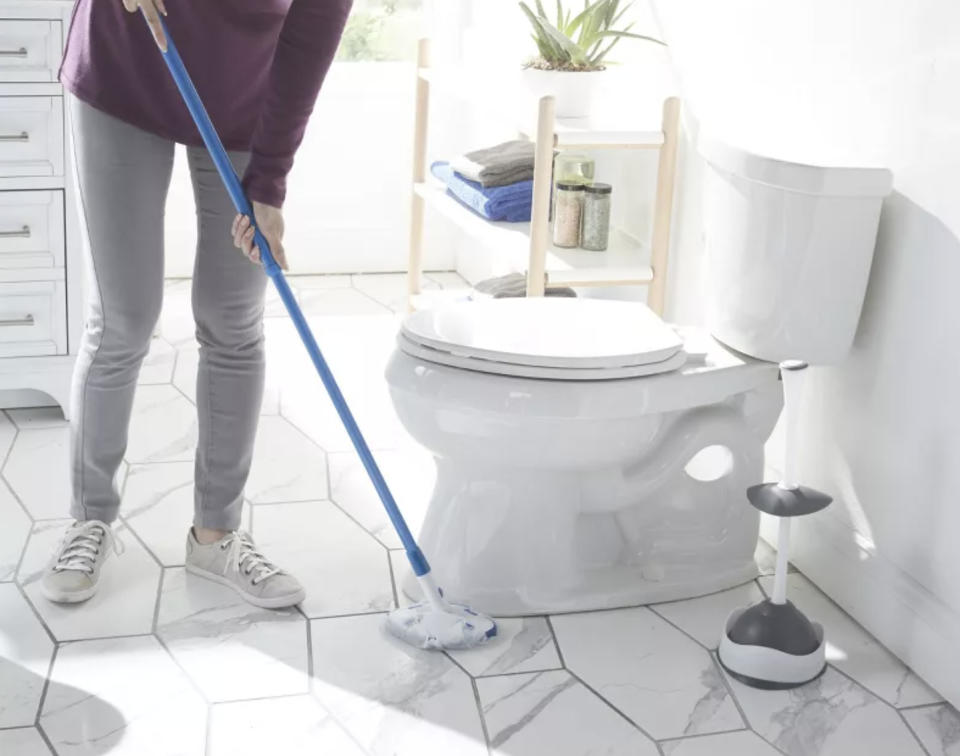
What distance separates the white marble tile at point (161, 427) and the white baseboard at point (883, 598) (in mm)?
1163

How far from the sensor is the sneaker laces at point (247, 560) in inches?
77.8

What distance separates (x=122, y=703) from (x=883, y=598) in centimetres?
109

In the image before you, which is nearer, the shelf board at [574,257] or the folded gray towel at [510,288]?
the shelf board at [574,257]

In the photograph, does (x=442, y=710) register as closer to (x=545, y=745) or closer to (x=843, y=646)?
(x=545, y=745)

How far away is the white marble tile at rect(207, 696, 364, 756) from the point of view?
5.30ft

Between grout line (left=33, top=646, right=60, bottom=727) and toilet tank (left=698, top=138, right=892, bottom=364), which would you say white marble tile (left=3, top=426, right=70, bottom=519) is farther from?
toilet tank (left=698, top=138, right=892, bottom=364)

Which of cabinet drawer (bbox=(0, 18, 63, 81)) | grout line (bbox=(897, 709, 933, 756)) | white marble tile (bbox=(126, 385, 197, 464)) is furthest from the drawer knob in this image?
grout line (bbox=(897, 709, 933, 756))

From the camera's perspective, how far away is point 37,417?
268 centimetres

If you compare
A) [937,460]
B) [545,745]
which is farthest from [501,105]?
[545,745]

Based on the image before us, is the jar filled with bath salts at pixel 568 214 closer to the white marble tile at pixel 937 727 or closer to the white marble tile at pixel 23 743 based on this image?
the white marble tile at pixel 937 727

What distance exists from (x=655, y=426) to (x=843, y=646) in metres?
0.42

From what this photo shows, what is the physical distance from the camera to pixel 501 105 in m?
2.63

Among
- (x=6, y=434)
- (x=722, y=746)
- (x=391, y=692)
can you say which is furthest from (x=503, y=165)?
(x=722, y=746)

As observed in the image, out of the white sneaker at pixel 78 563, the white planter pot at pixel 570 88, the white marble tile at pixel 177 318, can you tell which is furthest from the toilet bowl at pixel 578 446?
the white marble tile at pixel 177 318
